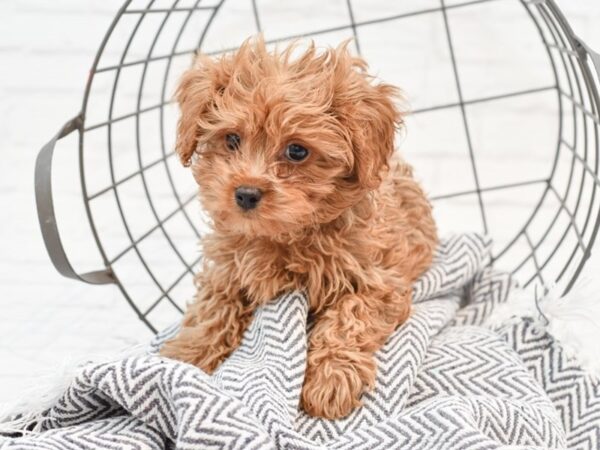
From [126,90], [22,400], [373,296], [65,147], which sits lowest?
[22,400]

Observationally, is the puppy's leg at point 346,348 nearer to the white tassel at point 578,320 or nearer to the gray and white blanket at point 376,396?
the gray and white blanket at point 376,396

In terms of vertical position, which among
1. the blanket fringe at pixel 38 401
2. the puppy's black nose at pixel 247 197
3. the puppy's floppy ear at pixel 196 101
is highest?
the puppy's floppy ear at pixel 196 101

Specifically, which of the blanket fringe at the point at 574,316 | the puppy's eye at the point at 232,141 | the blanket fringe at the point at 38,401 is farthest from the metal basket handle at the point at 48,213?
the blanket fringe at the point at 574,316

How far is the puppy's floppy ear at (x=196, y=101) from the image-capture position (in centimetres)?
174

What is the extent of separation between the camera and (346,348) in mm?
1754

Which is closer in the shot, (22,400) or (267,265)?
(22,400)

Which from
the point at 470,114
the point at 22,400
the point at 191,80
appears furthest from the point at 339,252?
the point at 470,114

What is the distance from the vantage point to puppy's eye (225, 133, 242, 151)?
171cm

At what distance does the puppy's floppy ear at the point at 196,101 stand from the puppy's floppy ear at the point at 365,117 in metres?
0.26

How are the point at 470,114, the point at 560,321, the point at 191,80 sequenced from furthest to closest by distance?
the point at 470,114 → the point at 560,321 → the point at 191,80

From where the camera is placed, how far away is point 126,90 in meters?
2.76

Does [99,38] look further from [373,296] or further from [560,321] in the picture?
[560,321]

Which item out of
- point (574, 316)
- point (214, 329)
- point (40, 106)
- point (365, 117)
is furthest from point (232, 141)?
point (40, 106)

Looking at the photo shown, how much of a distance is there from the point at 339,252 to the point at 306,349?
0.74 ft
